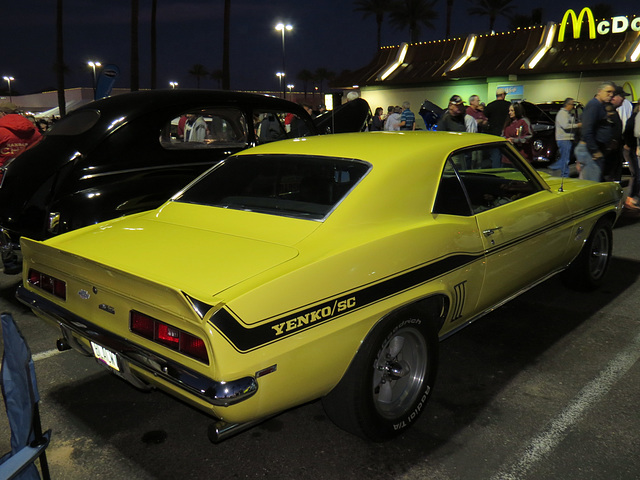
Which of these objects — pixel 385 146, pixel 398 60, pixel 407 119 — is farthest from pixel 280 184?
pixel 398 60

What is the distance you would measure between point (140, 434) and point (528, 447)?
6.42 feet

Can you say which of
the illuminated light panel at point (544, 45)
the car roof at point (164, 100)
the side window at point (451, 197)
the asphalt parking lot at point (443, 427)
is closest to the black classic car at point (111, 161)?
the car roof at point (164, 100)

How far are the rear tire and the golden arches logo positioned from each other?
20.4 meters

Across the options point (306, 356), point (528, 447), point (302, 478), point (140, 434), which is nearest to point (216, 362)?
point (306, 356)

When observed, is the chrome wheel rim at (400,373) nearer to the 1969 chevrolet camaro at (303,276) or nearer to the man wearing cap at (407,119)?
the 1969 chevrolet camaro at (303,276)

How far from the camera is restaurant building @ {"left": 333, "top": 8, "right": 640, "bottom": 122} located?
20859mm

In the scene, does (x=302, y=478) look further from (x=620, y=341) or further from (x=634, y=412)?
(x=620, y=341)

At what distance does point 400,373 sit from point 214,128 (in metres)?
4.06

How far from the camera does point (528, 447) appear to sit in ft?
8.66

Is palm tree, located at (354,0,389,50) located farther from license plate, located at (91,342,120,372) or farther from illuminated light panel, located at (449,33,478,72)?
license plate, located at (91,342,120,372)

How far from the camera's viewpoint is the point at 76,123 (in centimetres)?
506

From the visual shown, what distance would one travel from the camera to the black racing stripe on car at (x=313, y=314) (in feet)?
6.55

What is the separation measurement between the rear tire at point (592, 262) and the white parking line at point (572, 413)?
888mm

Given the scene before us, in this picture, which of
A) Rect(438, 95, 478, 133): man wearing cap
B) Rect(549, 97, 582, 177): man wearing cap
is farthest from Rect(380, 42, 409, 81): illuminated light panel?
Rect(438, 95, 478, 133): man wearing cap
